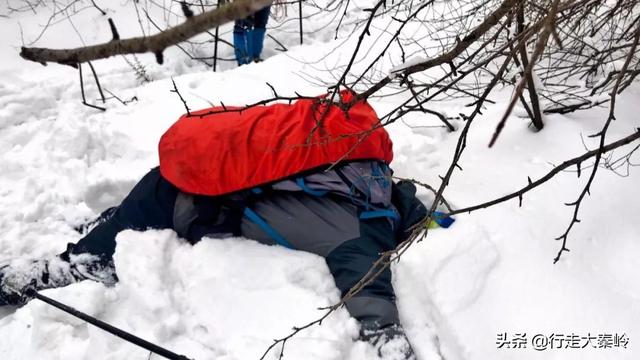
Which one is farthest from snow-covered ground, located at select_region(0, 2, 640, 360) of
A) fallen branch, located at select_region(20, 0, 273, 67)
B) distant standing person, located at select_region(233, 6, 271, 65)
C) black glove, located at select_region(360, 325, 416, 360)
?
distant standing person, located at select_region(233, 6, 271, 65)

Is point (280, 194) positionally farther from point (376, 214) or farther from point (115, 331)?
point (115, 331)

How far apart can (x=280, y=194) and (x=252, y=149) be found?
0.21 m

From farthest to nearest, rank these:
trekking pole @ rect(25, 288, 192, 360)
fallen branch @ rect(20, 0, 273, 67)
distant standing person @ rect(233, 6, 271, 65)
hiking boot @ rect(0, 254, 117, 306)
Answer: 1. distant standing person @ rect(233, 6, 271, 65)
2. hiking boot @ rect(0, 254, 117, 306)
3. trekking pole @ rect(25, 288, 192, 360)
4. fallen branch @ rect(20, 0, 273, 67)

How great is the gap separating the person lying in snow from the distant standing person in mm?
2310

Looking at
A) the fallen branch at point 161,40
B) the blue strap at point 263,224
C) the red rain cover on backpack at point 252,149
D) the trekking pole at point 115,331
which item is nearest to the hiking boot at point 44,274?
the trekking pole at point 115,331

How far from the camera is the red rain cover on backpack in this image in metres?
1.66

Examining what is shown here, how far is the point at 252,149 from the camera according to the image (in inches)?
66.9

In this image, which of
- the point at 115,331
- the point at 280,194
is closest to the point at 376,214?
the point at 280,194

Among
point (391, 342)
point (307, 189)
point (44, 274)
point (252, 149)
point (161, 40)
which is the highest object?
point (161, 40)

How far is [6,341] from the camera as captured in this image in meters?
1.62

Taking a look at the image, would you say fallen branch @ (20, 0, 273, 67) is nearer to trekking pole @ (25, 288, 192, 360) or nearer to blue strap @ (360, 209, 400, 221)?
trekking pole @ (25, 288, 192, 360)

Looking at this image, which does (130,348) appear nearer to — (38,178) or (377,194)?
(377,194)

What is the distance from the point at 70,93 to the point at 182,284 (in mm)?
2285

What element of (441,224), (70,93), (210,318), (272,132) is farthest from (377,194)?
(70,93)
